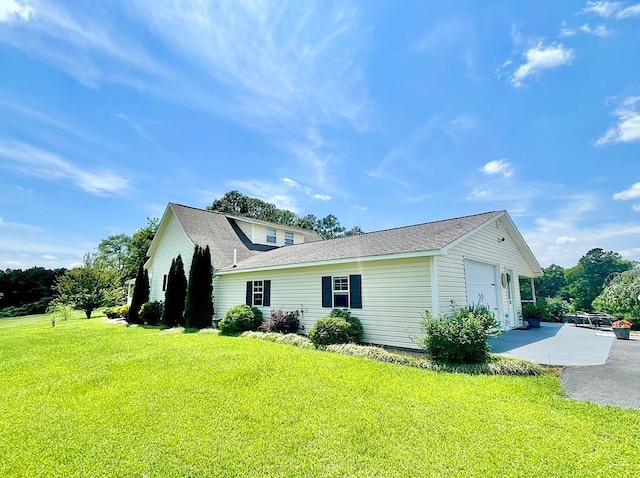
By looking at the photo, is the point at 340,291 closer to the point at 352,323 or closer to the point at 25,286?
the point at 352,323

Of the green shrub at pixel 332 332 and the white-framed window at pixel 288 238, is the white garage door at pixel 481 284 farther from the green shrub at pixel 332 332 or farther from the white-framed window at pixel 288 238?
the white-framed window at pixel 288 238

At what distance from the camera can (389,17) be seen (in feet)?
30.9

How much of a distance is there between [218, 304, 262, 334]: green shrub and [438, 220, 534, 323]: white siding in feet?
25.6

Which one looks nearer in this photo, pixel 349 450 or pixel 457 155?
pixel 349 450

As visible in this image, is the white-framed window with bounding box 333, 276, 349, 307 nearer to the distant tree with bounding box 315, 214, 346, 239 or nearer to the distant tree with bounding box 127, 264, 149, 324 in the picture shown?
the distant tree with bounding box 127, 264, 149, 324

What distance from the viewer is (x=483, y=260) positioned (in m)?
11.1

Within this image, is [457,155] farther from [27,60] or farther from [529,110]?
[27,60]

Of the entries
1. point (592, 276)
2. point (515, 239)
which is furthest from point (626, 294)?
point (592, 276)

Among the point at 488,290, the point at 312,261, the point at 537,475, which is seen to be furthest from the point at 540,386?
the point at 312,261

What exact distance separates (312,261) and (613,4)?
11413mm

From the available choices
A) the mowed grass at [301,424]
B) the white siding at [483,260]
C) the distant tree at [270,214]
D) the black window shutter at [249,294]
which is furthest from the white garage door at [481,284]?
the distant tree at [270,214]

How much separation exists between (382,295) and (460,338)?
2822mm

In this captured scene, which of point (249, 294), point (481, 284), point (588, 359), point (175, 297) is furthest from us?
point (175, 297)

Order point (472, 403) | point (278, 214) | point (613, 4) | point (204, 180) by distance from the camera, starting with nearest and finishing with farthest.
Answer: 1. point (472, 403)
2. point (613, 4)
3. point (204, 180)
4. point (278, 214)
